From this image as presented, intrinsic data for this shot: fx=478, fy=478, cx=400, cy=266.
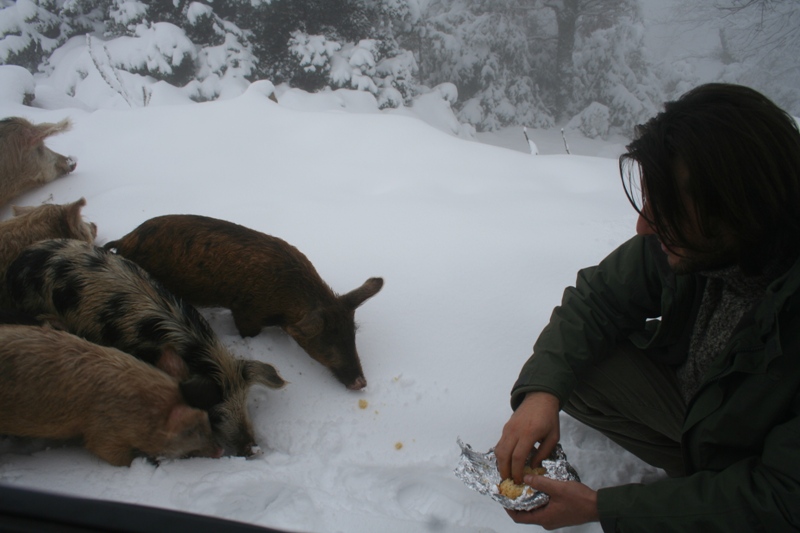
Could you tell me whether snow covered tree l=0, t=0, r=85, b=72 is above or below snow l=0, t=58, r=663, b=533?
above

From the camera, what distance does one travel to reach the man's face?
151 centimetres

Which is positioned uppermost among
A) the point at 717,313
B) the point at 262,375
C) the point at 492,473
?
the point at 717,313

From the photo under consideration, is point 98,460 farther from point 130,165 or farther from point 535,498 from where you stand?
point 130,165

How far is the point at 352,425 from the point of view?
2.80 m

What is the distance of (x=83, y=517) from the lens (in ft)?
3.13

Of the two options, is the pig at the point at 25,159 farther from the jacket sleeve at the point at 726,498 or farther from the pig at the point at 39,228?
the jacket sleeve at the point at 726,498

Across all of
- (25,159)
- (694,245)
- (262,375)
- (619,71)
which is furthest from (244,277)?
(619,71)

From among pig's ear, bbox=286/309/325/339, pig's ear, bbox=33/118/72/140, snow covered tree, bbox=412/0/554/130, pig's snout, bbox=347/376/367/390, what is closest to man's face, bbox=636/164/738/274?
pig's snout, bbox=347/376/367/390

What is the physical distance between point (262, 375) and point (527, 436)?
1595 millimetres

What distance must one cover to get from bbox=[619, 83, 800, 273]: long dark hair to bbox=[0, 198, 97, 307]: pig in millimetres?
3994

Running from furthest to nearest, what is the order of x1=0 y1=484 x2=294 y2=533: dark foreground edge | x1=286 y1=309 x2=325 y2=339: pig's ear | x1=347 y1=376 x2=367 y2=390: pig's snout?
x1=286 y1=309 x2=325 y2=339: pig's ear → x1=347 y1=376 x2=367 y2=390: pig's snout → x1=0 y1=484 x2=294 y2=533: dark foreground edge

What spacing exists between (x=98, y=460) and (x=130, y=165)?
12.9ft

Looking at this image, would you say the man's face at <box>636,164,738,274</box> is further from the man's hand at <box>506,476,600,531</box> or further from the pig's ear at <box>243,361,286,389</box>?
the pig's ear at <box>243,361,286,389</box>

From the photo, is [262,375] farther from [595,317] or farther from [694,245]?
[694,245]
